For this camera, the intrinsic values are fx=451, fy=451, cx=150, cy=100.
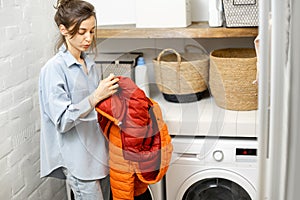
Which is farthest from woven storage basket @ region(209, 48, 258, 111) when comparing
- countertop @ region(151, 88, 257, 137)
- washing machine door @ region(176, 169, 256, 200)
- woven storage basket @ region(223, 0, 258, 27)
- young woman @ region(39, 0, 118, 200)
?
young woman @ region(39, 0, 118, 200)

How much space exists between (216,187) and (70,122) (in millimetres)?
842

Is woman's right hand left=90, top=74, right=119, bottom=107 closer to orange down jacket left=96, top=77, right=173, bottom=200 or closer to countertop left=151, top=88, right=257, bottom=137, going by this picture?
orange down jacket left=96, top=77, right=173, bottom=200

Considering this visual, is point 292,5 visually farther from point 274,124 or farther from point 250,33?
point 250,33

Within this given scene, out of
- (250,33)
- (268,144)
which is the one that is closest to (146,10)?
(250,33)

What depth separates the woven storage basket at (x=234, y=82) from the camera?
7.20 feet

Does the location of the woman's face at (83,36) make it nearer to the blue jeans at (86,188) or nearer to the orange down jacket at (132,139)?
the orange down jacket at (132,139)

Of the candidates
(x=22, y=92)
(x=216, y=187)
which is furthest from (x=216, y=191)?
(x=22, y=92)

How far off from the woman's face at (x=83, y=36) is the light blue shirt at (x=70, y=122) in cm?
5

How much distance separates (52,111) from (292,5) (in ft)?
5.06

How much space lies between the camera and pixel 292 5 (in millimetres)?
497

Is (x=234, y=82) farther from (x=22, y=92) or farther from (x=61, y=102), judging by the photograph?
(x=22, y=92)

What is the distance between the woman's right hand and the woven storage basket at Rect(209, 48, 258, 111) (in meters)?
0.61

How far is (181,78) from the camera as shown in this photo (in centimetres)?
229

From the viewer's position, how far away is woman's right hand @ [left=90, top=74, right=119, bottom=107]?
1.87 m
